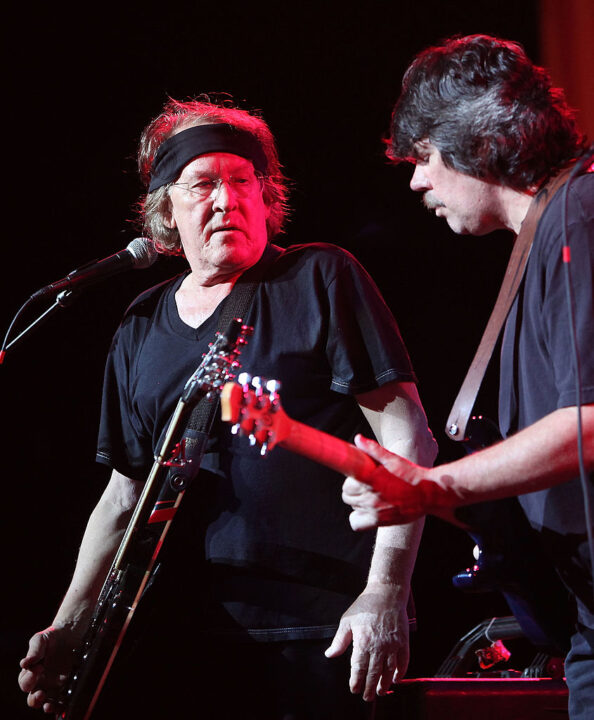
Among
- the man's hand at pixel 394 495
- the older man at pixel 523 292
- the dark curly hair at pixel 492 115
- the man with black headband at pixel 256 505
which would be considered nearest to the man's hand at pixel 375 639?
the man with black headband at pixel 256 505

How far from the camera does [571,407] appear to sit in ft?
4.25

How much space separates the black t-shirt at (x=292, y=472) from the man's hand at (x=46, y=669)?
474 millimetres

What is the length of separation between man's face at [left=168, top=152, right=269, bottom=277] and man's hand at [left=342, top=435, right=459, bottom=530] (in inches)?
44.2

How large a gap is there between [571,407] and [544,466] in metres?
0.11

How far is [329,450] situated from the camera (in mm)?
1368

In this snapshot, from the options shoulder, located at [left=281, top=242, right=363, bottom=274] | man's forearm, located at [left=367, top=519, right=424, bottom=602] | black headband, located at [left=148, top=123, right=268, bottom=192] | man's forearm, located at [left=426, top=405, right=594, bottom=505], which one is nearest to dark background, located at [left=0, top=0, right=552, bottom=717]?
black headband, located at [left=148, top=123, right=268, bottom=192]

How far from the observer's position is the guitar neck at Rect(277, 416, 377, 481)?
53.4 inches

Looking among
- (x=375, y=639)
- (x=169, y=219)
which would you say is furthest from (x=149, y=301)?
(x=375, y=639)

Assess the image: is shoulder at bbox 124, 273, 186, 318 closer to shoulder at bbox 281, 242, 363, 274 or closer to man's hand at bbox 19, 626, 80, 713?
shoulder at bbox 281, 242, 363, 274

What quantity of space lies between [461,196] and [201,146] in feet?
3.30

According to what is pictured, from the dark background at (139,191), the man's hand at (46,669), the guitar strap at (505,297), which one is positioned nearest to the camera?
the guitar strap at (505,297)

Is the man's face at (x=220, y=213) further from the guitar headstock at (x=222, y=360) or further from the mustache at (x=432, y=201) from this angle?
the mustache at (x=432, y=201)

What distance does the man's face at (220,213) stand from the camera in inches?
92.7

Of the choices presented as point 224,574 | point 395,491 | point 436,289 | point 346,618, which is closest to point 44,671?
point 224,574
